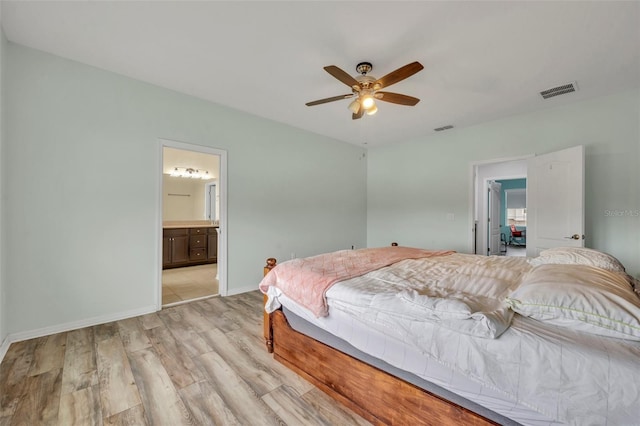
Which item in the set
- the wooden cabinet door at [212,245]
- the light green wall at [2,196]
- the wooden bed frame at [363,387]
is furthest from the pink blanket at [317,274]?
the wooden cabinet door at [212,245]

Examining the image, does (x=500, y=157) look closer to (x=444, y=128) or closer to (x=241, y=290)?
(x=444, y=128)

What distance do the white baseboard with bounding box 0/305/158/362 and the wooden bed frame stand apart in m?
1.95

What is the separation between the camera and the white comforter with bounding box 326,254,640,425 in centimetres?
86

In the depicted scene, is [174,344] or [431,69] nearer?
[174,344]

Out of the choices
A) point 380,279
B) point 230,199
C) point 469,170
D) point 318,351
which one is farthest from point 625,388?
point 469,170

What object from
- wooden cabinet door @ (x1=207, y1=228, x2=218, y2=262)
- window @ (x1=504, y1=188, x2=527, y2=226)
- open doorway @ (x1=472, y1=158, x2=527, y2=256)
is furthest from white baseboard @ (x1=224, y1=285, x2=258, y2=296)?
window @ (x1=504, y1=188, x2=527, y2=226)

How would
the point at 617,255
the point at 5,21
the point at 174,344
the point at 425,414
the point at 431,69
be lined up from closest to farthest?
1. the point at 425,414
2. the point at 5,21
3. the point at 174,344
4. the point at 431,69
5. the point at 617,255

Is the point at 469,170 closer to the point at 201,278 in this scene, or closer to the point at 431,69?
the point at 431,69

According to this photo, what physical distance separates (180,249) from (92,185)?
2.94m

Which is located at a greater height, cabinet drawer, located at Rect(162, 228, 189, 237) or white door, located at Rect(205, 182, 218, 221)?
white door, located at Rect(205, 182, 218, 221)

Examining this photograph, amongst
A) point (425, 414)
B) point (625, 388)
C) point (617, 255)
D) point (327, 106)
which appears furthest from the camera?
point (327, 106)

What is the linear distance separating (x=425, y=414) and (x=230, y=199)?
10.6 ft

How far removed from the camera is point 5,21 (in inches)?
79.7

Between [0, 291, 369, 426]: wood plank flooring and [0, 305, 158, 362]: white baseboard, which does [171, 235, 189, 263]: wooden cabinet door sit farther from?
[0, 291, 369, 426]: wood plank flooring
